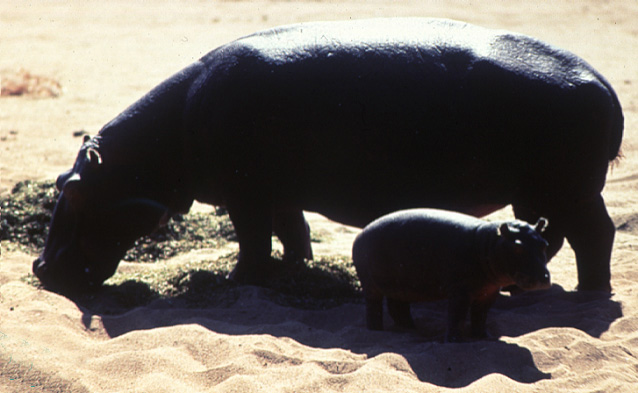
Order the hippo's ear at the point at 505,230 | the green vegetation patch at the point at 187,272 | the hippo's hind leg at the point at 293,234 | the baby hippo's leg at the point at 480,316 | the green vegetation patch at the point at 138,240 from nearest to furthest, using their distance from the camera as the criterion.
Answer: the hippo's ear at the point at 505,230 < the baby hippo's leg at the point at 480,316 < the green vegetation patch at the point at 187,272 < the hippo's hind leg at the point at 293,234 < the green vegetation patch at the point at 138,240

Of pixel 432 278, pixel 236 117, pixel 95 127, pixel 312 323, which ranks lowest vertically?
pixel 95 127

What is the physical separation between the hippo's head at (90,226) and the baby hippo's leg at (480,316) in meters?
2.63

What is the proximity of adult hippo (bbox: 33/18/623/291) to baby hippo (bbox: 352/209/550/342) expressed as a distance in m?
0.77

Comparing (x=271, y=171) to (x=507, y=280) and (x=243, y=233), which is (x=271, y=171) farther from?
(x=507, y=280)

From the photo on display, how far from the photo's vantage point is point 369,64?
538 cm

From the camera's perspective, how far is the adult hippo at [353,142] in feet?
16.9

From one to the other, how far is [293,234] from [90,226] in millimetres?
1579

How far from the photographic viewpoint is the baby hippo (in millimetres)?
4148

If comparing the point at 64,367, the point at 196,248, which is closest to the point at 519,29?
the point at 196,248

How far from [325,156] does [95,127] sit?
6.63 m

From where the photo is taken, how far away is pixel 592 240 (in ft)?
17.6

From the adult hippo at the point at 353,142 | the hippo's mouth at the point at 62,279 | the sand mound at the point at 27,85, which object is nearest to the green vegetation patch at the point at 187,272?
the hippo's mouth at the point at 62,279

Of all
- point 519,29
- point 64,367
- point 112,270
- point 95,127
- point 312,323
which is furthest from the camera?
point 519,29

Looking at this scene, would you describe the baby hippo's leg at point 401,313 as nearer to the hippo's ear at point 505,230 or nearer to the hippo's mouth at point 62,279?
the hippo's ear at point 505,230
